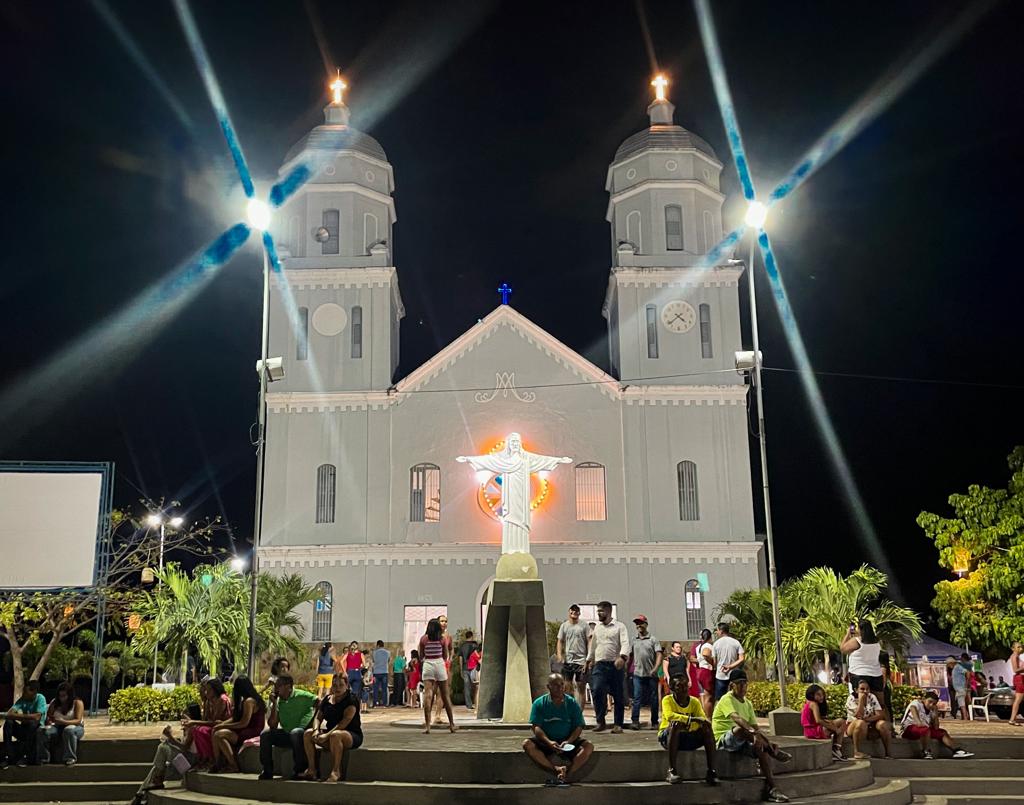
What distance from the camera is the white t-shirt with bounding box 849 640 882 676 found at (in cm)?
1413

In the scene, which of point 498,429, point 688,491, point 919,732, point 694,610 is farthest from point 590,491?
point 919,732

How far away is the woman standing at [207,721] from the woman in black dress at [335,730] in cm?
160

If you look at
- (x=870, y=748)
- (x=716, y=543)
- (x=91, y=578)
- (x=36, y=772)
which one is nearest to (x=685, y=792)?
(x=870, y=748)

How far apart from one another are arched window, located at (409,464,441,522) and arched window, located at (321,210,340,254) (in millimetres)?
7853

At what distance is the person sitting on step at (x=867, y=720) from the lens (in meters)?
13.6

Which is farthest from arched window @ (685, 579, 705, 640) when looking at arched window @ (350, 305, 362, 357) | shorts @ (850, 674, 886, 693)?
shorts @ (850, 674, 886, 693)

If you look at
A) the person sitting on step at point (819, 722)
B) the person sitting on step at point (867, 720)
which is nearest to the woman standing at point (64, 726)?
the person sitting on step at point (819, 722)

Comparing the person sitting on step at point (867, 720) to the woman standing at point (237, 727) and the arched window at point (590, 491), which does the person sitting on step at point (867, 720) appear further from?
the arched window at point (590, 491)

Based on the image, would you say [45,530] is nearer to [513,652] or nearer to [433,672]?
[513,652]

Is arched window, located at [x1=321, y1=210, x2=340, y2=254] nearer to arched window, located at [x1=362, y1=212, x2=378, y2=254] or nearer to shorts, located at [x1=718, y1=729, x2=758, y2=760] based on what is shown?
arched window, located at [x1=362, y1=212, x2=378, y2=254]

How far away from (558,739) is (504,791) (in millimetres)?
819

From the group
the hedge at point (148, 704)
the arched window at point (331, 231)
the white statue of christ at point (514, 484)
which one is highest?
the arched window at point (331, 231)

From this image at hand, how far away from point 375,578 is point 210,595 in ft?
36.6

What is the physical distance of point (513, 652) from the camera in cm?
1638
